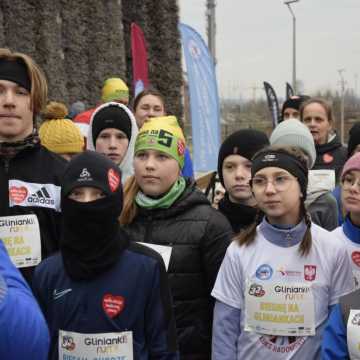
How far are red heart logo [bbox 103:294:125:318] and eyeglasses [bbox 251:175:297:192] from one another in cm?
83

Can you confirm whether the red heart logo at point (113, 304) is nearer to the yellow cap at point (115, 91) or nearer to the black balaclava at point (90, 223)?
the black balaclava at point (90, 223)

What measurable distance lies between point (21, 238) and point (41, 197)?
210 mm

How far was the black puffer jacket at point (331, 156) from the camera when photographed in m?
4.73

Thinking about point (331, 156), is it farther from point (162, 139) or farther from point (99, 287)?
point (99, 287)

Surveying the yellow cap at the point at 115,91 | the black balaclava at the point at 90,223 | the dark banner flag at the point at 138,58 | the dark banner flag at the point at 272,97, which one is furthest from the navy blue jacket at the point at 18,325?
the dark banner flag at the point at 272,97

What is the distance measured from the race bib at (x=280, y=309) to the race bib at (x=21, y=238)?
989 mm

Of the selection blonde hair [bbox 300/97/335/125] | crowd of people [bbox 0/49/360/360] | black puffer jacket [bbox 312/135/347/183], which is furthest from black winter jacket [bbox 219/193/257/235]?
blonde hair [bbox 300/97/335/125]

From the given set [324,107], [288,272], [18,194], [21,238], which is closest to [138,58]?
[324,107]

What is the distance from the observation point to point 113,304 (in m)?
2.38

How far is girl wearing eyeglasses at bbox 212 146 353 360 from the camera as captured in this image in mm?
2648

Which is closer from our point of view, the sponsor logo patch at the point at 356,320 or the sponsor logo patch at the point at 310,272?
the sponsor logo patch at the point at 356,320

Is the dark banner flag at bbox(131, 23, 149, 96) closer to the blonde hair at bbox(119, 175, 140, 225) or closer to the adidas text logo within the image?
the blonde hair at bbox(119, 175, 140, 225)

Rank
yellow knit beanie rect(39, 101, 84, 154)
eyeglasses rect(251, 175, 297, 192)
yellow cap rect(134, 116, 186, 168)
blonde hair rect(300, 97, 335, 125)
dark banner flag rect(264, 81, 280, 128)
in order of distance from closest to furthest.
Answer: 1. eyeglasses rect(251, 175, 297, 192)
2. yellow cap rect(134, 116, 186, 168)
3. yellow knit beanie rect(39, 101, 84, 154)
4. blonde hair rect(300, 97, 335, 125)
5. dark banner flag rect(264, 81, 280, 128)

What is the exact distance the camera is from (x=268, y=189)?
9.01ft
